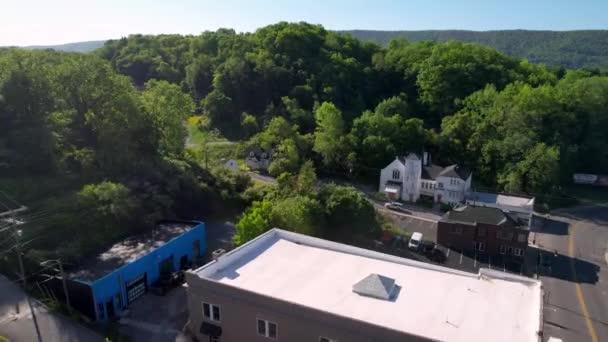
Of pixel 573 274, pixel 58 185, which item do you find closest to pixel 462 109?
pixel 573 274

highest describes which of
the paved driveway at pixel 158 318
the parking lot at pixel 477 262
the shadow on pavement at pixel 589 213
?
the paved driveway at pixel 158 318

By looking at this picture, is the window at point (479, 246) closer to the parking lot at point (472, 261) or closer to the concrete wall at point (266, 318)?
the parking lot at point (472, 261)

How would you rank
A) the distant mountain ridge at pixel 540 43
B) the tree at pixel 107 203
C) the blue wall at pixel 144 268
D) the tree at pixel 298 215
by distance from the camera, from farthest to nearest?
the distant mountain ridge at pixel 540 43, the tree at pixel 298 215, the tree at pixel 107 203, the blue wall at pixel 144 268

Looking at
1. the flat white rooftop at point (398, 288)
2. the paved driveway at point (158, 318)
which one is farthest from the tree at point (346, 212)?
the paved driveway at point (158, 318)

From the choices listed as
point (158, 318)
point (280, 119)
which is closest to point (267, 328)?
point (158, 318)

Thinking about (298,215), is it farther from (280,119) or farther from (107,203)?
(280,119)

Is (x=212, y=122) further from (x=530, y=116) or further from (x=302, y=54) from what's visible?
(x=530, y=116)
